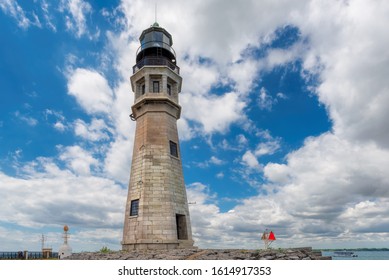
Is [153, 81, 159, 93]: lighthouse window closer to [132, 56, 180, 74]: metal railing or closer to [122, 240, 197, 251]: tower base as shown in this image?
[132, 56, 180, 74]: metal railing

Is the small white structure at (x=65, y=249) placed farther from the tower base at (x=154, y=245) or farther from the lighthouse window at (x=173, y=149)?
the lighthouse window at (x=173, y=149)

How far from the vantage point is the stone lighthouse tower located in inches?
767

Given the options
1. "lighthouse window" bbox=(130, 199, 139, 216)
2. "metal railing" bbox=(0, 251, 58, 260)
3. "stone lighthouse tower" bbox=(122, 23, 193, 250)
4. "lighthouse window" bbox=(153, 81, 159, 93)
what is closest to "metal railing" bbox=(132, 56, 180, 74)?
"stone lighthouse tower" bbox=(122, 23, 193, 250)

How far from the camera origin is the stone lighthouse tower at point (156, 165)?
19.5 meters

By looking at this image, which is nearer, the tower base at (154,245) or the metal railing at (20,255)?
the tower base at (154,245)

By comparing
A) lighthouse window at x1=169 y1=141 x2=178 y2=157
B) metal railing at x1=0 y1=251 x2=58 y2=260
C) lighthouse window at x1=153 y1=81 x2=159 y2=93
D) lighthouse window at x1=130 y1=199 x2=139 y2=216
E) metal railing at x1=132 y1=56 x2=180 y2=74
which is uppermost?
metal railing at x1=132 y1=56 x2=180 y2=74

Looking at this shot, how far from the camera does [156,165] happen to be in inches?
834

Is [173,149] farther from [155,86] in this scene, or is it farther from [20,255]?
[20,255]

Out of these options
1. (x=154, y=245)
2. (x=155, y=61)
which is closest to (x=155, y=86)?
(x=155, y=61)

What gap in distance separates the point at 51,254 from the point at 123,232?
1201 centimetres

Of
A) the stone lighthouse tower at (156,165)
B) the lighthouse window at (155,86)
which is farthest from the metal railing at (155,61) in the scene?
the lighthouse window at (155,86)

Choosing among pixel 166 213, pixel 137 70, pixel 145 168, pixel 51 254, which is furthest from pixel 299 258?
pixel 51 254

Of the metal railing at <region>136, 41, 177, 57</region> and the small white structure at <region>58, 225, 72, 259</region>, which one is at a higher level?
the metal railing at <region>136, 41, 177, 57</region>
